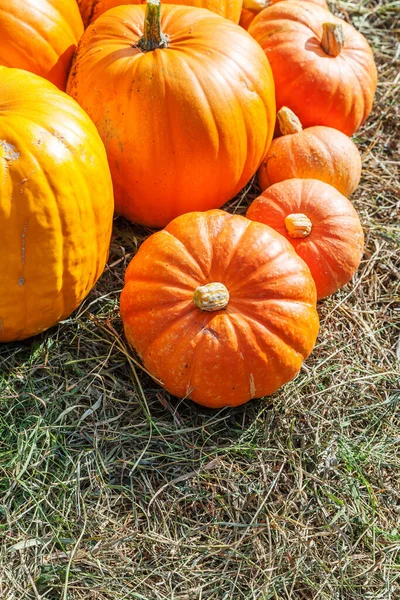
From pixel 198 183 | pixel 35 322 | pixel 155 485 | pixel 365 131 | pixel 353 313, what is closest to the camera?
pixel 155 485

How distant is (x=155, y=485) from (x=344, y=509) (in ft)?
2.50

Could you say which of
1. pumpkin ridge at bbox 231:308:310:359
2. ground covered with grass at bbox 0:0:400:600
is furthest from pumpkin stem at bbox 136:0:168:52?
pumpkin ridge at bbox 231:308:310:359

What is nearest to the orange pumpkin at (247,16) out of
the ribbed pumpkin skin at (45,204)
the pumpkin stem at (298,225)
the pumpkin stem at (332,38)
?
the pumpkin stem at (332,38)

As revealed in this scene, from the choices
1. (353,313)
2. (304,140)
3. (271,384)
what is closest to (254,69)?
(304,140)

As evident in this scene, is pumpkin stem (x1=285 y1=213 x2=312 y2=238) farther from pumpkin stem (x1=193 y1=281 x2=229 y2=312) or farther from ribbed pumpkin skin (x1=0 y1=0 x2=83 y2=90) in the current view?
ribbed pumpkin skin (x1=0 y1=0 x2=83 y2=90)

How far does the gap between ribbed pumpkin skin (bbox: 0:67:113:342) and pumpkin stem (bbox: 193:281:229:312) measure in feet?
1.79

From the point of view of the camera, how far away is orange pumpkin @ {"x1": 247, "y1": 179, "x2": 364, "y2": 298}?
3197 mm

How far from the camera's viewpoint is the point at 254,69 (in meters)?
3.33

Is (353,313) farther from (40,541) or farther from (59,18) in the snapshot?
(59,18)

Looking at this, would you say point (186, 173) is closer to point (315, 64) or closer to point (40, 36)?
point (40, 36)

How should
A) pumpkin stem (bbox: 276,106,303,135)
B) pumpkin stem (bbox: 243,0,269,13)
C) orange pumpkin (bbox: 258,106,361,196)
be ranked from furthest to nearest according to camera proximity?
pumpkin stem (bbox: 243,0,269,13), pumpkin stem (bbox: 276,106,303,135), orange pumpkin (bbox: 258,106,361,196)

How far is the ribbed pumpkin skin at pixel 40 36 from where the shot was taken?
3247mm

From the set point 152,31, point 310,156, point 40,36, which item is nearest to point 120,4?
point 40,36

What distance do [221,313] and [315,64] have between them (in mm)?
1802
